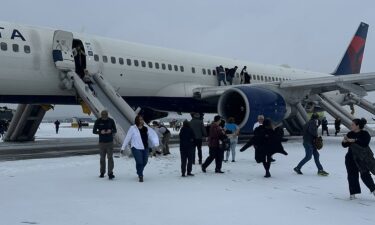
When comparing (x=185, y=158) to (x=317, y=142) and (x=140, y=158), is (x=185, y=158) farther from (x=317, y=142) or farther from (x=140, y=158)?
(x=317, y=142)

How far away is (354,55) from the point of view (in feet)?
93.8

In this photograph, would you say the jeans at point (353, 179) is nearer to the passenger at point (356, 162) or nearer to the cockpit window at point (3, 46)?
the passenger at point (356, 162)

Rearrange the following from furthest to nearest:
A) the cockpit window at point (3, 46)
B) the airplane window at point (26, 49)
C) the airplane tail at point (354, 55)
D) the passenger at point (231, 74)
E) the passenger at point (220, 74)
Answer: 1. the airplane tail at point (354, 55)
2. the passenger at point (231, 74)
3. the passenger at point (220, 74)
4. the airplane window at point (26, 49)
5. the cockpit window at point (3, 46)

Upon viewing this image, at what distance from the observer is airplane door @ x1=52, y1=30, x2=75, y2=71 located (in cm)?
1334

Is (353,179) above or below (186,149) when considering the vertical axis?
below

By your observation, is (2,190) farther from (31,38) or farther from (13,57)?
(31,38)

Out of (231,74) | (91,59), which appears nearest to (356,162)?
(91,59)

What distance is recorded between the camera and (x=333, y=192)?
7.27 meters

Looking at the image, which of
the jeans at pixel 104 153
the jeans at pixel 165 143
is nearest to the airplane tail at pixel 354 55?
the jeans at pixel 165 143

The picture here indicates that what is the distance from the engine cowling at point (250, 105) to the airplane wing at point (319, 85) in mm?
734

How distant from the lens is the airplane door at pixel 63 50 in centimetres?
1334

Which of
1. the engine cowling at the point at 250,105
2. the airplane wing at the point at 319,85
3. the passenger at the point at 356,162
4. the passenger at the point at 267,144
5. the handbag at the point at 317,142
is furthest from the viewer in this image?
the airplane wing at the point at 319,85

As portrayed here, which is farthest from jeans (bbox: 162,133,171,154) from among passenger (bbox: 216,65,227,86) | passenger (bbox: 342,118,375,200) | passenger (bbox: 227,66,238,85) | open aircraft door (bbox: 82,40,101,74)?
passenger (bbox: 227,66,238,85)

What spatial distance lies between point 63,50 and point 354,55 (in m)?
22.0
